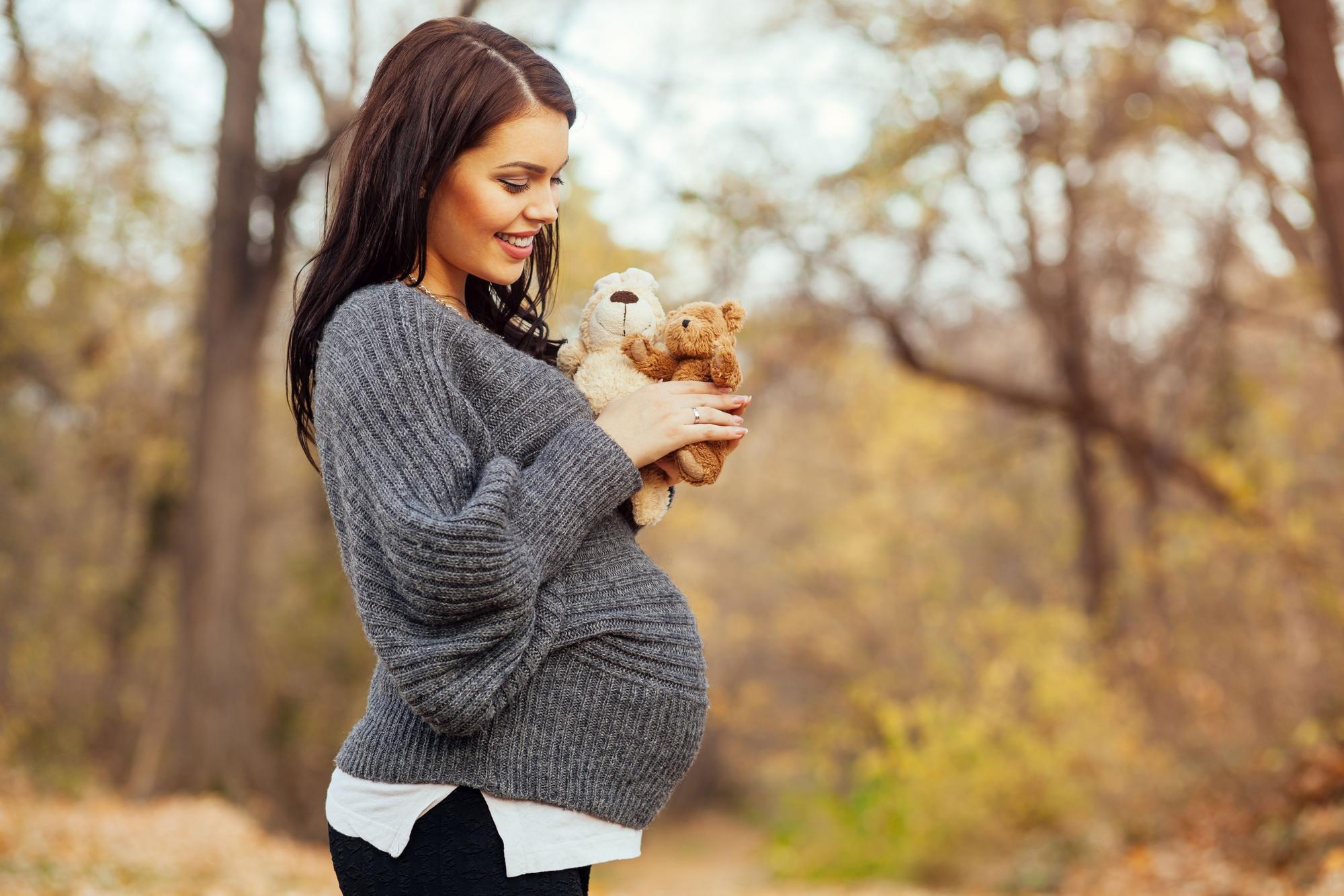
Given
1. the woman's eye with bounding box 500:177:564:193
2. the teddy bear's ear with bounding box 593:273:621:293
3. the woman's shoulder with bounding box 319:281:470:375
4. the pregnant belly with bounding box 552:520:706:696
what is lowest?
the pregnant belly with bounding box 552:520:706:696

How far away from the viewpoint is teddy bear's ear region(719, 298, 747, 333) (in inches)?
75.7

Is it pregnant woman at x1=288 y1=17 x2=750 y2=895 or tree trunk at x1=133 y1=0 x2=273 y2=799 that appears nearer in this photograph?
pregnant woman at x1=288 y1=17 x2=750 y2=895

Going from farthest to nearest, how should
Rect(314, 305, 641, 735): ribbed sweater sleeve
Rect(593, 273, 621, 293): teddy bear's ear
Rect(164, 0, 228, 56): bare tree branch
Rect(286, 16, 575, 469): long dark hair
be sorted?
Rect(164, 0, 228, 56): bare tree branch < Rect(593, 273, 621, 293): teddy bear's ear < Rect(286, 16, 575, 469): long dark hair < Rect(314, 305, 641, 735): ribbed sweater sleeve

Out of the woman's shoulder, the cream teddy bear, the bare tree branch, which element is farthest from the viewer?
the bare tree branch

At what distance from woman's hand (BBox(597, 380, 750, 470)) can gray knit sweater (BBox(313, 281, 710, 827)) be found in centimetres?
4

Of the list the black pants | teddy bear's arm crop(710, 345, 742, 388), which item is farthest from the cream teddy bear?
the black pants

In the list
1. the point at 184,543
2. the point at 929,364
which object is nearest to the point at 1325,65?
the point at 929,364

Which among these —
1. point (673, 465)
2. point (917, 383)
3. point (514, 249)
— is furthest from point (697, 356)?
point (917, 383)

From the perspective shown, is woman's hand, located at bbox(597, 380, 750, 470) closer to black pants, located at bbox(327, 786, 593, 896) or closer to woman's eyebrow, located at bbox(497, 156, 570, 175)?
woman's eyebrow, located at bbox(497, 156, 570, 175)

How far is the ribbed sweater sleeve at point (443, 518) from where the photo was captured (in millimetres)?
1489

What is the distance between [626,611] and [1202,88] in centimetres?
928

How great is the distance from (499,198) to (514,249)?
89mm

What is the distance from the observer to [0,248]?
9281mm

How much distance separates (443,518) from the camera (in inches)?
58.7
